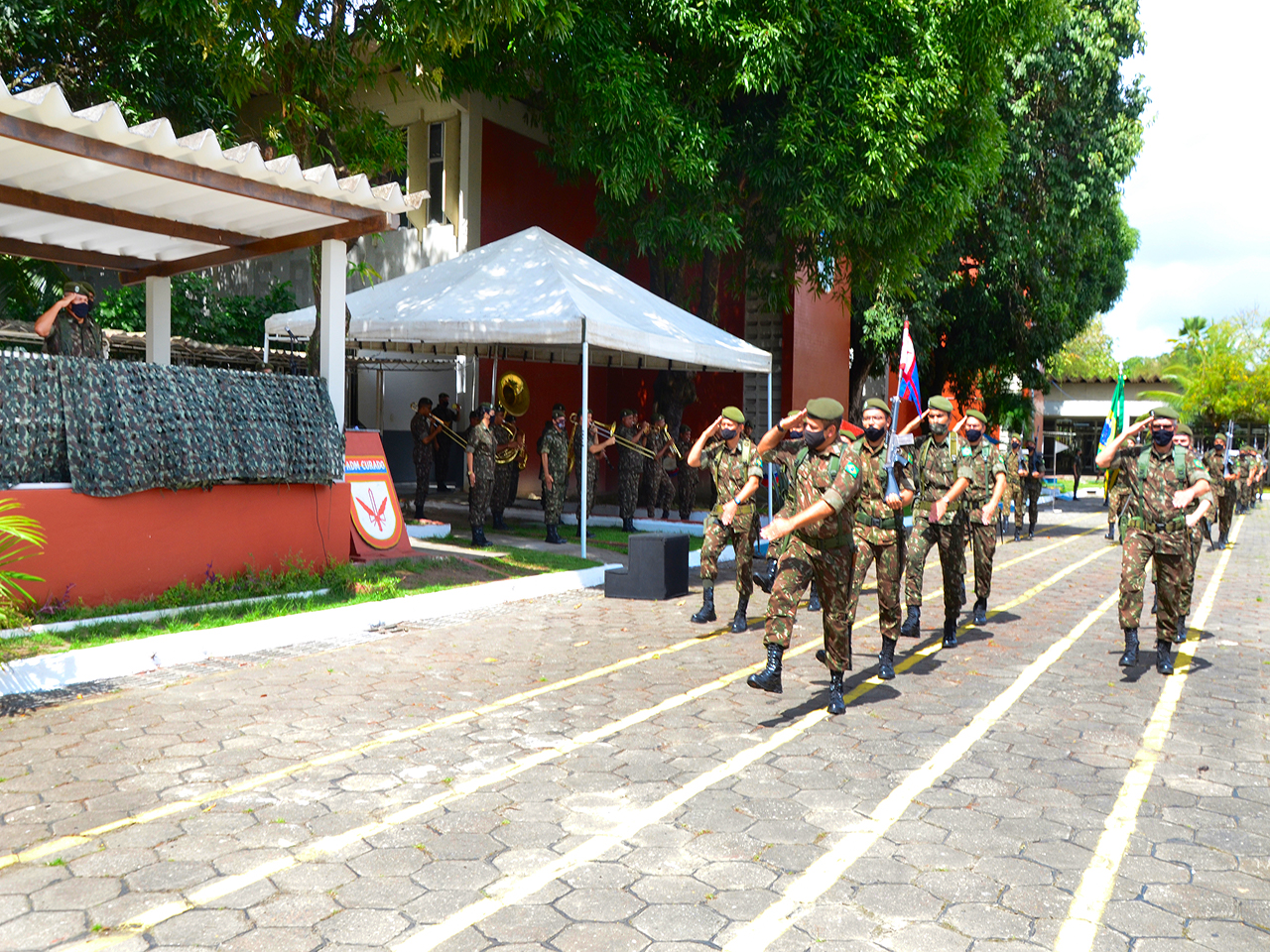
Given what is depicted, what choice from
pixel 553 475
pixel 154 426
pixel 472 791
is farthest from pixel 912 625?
pixel 154 426

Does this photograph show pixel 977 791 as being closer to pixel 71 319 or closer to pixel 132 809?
pixel 132 809

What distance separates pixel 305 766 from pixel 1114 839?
12.9 feet

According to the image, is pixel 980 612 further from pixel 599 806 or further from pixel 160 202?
pixel 160 202

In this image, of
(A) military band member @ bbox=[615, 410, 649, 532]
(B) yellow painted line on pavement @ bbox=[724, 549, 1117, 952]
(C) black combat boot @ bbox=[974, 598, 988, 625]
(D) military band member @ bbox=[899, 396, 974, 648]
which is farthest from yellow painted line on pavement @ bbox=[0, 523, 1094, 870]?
(A) military band member @ bbox=[615, 410, 649, 532]

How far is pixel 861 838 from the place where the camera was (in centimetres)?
441

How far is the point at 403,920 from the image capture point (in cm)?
354

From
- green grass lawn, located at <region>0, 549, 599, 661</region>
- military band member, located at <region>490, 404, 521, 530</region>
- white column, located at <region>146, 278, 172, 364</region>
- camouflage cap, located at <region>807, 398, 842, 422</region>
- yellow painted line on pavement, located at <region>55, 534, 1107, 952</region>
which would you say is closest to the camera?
yellow painted line on pavement, located at <region>55, 534, 1107, 952</region>

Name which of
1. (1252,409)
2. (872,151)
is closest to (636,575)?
(872,151)

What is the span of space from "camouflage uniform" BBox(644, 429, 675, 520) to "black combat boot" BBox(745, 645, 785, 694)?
11298 millimetres

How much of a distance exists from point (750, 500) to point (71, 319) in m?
6.64

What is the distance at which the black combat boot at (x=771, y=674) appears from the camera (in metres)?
6.54

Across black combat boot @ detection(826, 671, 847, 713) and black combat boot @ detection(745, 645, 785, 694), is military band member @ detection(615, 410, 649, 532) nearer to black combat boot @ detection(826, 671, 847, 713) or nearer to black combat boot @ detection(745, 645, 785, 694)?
black combat boot @ detection(745, 645, 785, 694)

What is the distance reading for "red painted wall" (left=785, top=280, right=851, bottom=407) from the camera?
22.1 m

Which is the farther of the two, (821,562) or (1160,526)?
(1160,526)
